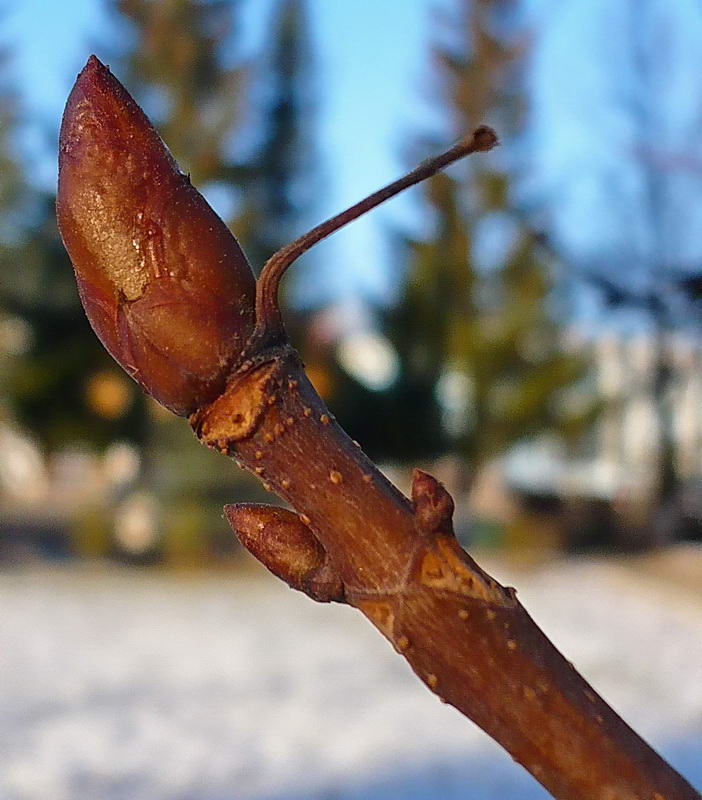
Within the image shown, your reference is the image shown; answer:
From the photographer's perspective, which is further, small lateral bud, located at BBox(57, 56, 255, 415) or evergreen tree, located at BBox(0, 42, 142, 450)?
evergreen tree, located at BBox(0, 42, 142, 450)

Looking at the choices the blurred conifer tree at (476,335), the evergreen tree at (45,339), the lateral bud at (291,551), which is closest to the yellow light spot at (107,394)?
the evergreen tree at (45,339)

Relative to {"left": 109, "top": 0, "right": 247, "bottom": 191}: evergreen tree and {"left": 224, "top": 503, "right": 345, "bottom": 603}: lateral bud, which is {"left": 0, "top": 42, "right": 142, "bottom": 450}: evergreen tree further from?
{"left": 224, "top": 503, "right": 345, "bottom": 603}: lateral bud

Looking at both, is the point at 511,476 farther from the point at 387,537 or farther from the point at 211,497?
the point at 387,537

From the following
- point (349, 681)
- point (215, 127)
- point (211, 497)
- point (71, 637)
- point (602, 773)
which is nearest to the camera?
point (602, 773)

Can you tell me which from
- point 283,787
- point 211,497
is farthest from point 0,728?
point 211,497

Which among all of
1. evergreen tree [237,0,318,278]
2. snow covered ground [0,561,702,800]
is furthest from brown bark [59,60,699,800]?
evergreen tree [237,0,318,278]
